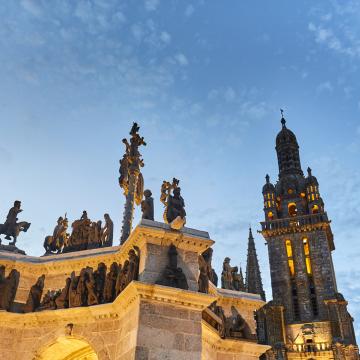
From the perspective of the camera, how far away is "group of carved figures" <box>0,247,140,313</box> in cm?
1107

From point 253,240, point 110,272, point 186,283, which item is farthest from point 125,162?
point 253,240

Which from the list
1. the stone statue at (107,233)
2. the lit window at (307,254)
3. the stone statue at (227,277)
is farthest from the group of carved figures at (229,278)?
the lit window at (307,254)

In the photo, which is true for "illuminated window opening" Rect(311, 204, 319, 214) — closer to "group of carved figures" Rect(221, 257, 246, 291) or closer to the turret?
the turret

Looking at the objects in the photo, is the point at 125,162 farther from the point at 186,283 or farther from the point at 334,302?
the point at 334,302

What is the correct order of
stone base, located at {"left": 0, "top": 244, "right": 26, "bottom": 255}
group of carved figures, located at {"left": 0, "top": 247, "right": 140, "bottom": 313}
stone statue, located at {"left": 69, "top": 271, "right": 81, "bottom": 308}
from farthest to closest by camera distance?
stone base, located at {"left": 0, "top": 244, "right": 26, "bottom": 255} → stone statue, located at {"left": 69, "top": 271, "right": 81, "bottom": 308} → group of carved figures, located at {"left": 0, "top": 247, "right": 140, "bottom": 313}

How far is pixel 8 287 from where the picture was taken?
11.8 meters

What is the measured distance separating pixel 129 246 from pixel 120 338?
2092 mm

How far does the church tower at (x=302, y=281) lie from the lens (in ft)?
174

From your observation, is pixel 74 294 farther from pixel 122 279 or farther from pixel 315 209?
pixel 315 209

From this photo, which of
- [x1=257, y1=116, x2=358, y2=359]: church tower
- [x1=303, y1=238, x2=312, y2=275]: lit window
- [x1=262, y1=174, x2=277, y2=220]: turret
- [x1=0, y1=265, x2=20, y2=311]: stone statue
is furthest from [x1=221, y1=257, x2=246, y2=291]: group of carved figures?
[x1=262, y1=174, x2=277, y2=220]: turret

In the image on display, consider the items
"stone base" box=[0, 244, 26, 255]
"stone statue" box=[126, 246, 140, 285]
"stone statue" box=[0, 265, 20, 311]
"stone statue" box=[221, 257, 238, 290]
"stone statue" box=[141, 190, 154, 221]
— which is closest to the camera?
"stone statue" box=[126, 246, 140, 285]

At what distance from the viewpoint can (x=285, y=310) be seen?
186 ft

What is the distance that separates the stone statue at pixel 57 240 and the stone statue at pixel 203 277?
4.50m

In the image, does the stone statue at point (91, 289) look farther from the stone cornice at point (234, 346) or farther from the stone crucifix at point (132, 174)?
the stone crucifix at point (132, 174)
